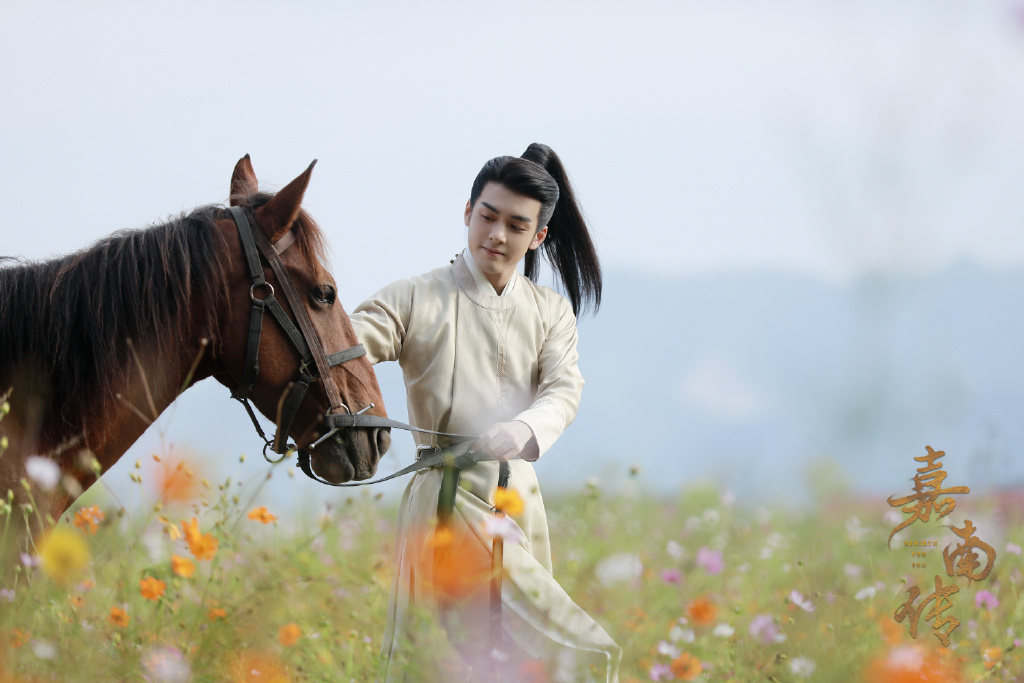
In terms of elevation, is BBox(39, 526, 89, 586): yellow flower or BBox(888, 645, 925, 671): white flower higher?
BBox(888, 645, 925, 671): white flower

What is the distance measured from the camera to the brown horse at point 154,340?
2182mm

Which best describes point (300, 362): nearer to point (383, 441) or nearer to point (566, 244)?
point (383, 441)

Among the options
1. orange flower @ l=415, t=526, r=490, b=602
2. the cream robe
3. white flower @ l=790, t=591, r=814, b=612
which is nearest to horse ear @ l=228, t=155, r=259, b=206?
the cream robe

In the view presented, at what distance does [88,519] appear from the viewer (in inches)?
86.1

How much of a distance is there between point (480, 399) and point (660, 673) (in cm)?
102

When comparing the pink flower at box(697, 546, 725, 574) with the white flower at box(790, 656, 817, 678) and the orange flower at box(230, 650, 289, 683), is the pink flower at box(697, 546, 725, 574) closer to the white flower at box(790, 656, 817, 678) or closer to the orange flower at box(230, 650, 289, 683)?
the white flower at box(790, 656, 817, 678)

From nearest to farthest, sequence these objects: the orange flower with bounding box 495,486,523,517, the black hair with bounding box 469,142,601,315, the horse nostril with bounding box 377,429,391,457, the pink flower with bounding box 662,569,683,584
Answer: the orange flower with bounding box 495,486,523,517
the horse nostril with bounding box 377,429,391,457
the pink flower with bounding box 662,569,683,584
the black hair with bounding box 469,142,601,315

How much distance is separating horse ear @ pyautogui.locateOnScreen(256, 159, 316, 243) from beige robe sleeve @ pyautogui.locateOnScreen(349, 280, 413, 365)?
38cm

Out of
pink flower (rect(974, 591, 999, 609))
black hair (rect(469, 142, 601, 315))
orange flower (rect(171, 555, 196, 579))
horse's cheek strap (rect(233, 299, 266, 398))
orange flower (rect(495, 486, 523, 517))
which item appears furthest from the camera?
pink flower (rect(974, 591, 999, 609))

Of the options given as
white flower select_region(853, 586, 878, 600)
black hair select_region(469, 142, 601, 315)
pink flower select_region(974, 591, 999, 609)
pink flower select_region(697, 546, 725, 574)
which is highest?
pink flower select_region(974, 591, 999, 609)

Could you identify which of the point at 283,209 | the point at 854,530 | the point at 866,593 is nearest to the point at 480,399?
the point at 283,209

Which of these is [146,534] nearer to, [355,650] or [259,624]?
[259,624]

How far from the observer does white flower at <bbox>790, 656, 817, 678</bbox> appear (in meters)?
2.15

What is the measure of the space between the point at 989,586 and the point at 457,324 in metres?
2.89
